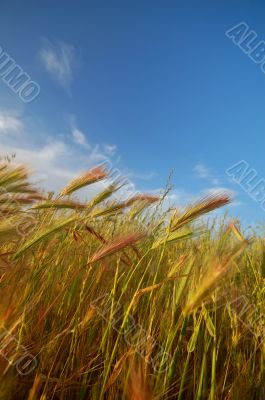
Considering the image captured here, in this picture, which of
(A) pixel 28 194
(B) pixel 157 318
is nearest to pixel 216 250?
(B) pixel 157 318

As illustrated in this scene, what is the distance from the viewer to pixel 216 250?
1.40 metres

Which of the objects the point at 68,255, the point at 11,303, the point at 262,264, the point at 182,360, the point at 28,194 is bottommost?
the point at 11,303

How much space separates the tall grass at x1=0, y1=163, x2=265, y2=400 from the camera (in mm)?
1199

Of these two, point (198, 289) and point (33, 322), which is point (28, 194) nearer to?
point (33, 322)

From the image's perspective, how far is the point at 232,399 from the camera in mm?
1337

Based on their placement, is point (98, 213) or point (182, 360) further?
point (98, 213)

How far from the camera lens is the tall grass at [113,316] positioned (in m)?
1.20

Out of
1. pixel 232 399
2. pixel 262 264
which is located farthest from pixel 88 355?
pixel 262 264

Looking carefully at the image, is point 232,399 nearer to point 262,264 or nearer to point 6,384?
point 6,384

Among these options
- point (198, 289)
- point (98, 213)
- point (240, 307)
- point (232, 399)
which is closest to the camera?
point (198, 289)

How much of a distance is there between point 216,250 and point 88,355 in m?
0.63

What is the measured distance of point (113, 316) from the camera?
5.17 ft

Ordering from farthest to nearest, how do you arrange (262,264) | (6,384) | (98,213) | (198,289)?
(262,264)
(98,213)
(198,289)
(6,384)

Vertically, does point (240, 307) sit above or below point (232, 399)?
above
